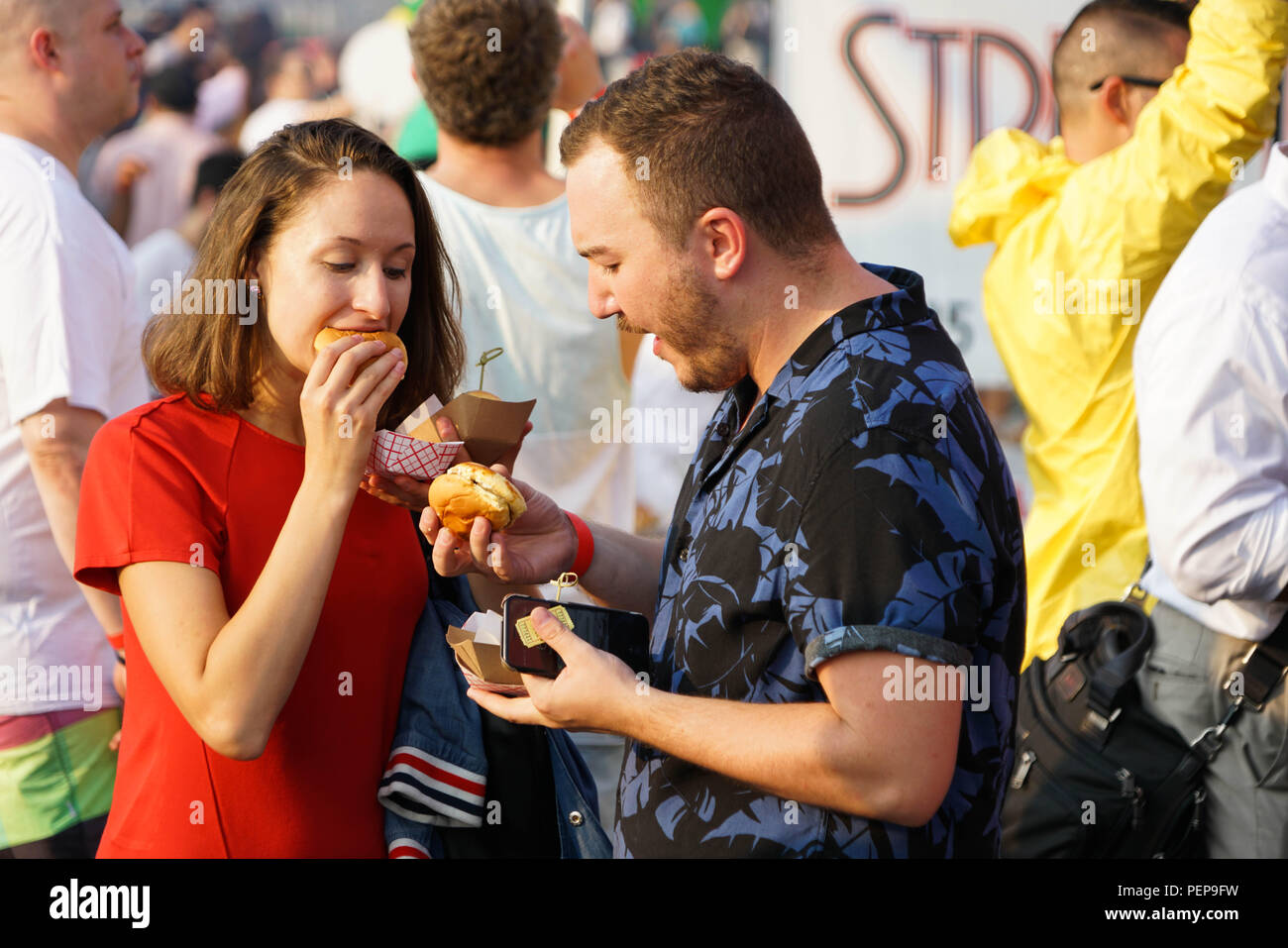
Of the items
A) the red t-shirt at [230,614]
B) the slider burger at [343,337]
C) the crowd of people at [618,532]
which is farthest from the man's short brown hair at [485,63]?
the red t-shirt at [230,614]

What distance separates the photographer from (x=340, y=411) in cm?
193

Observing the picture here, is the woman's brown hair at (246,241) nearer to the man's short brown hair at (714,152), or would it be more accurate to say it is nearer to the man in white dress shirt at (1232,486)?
the man's short brown hair at (714,152)

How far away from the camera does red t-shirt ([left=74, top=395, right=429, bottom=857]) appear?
1896 millimetres

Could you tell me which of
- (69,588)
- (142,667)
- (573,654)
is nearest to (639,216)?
(573,654)

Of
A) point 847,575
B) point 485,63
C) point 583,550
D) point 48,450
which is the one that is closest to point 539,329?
point 485,63

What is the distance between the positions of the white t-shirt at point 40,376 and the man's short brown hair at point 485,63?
99cm

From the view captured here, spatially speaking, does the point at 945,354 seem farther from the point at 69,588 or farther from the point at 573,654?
the point at 69,588

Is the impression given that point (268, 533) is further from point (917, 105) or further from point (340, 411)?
point (917, 105)

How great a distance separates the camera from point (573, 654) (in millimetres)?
1851

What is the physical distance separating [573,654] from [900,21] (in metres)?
4.37

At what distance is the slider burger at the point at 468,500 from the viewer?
6.86ft

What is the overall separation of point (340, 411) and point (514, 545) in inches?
21.0

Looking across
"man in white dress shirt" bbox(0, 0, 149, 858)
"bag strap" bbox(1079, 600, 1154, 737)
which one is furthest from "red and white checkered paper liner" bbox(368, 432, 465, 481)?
"bag strap" bbox(1079, 600, 1154, 737)

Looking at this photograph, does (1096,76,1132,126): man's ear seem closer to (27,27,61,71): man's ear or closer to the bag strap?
the bag strap
